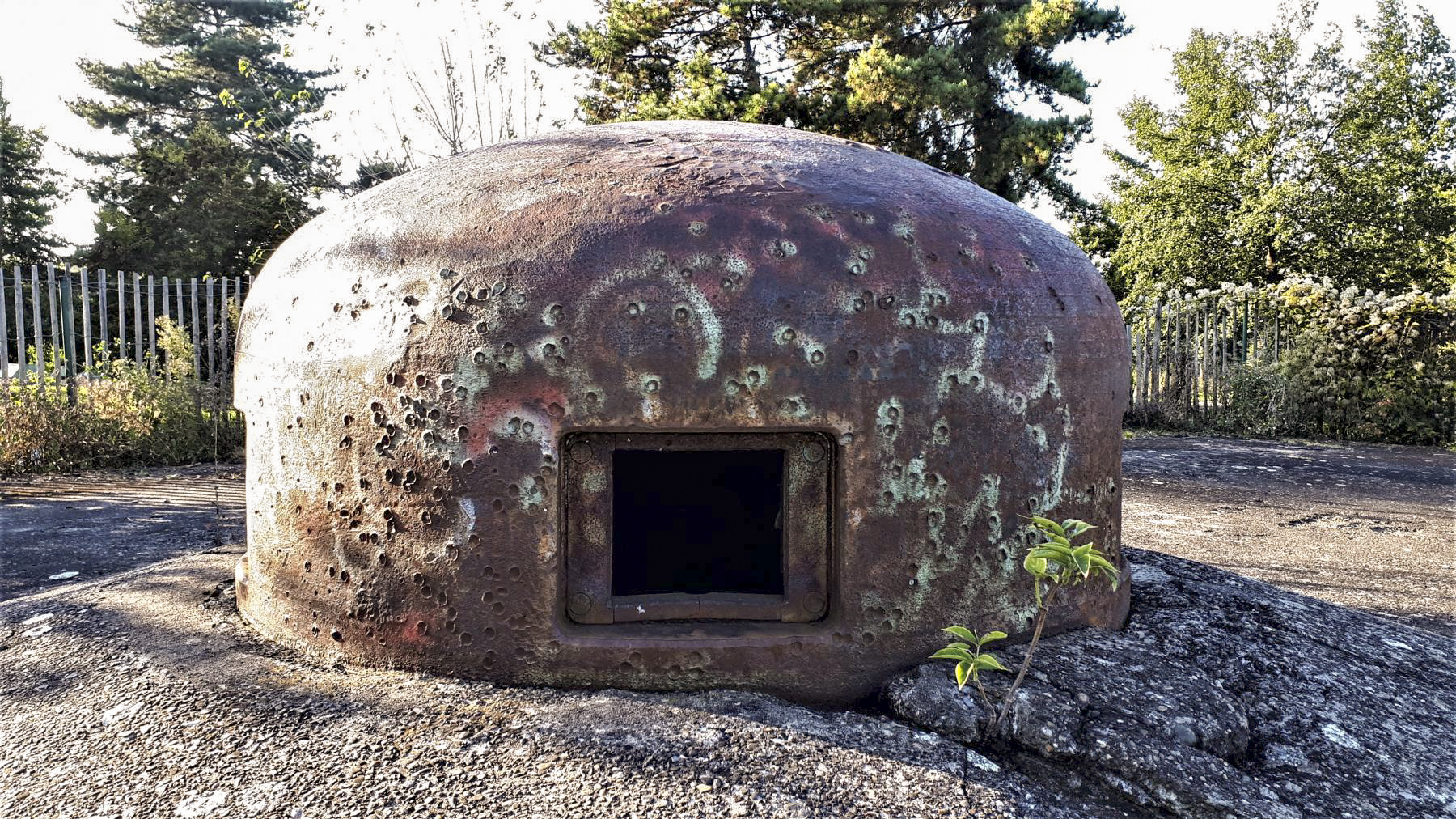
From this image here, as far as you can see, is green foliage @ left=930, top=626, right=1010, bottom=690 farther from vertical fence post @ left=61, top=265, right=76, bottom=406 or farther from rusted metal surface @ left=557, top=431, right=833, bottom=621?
vertical fence post @ left=61, top=265, right=76, bottom=406

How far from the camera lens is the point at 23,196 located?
19406 mm

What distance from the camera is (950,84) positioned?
12578 mm

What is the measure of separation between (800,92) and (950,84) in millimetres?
2424

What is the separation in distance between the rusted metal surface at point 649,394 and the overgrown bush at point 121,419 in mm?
6298

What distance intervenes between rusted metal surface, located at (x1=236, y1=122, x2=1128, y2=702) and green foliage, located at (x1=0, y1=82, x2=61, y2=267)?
20770 millimetres

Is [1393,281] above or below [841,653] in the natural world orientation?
above

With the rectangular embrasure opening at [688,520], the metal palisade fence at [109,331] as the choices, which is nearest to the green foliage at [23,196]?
the metal palisade fence at [109,331]

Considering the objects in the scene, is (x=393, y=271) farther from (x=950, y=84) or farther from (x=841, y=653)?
(x=950, y=84)

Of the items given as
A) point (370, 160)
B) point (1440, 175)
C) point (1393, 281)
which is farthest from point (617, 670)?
point (1440, 175)

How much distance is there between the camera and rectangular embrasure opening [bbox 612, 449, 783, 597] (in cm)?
366

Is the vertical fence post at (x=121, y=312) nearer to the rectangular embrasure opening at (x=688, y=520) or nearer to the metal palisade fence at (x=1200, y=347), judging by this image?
the rectangular embrasure opening at (x=688, y=520)

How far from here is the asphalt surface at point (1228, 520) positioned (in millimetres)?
4875

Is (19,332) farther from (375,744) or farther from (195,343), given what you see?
(375,744)

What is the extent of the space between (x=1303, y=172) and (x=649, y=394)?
1902 centimetres
